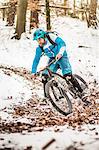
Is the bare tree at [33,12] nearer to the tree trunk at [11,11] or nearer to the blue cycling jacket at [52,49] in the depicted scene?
the tree trunk at [11,11]

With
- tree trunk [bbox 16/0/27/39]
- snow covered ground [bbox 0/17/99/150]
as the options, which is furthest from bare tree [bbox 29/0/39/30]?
tree trunk [bbox 16/0/27/39]

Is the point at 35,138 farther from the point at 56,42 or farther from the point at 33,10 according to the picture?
the point at 33,10

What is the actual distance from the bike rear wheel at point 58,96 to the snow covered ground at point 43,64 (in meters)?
1.20

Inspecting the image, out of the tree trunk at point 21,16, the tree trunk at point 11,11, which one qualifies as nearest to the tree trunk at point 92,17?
the tree trunk at point 11,11

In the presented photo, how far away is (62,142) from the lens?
4.96m

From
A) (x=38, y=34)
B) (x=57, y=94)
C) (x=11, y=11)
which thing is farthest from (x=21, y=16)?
(x=57, y=94)

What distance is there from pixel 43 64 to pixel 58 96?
7.46m

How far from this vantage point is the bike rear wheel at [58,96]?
9546mm

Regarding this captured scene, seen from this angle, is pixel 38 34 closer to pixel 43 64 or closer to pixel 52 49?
pixel 52 49

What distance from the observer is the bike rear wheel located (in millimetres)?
9546

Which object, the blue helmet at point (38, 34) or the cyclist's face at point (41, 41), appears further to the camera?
the cyclist's face at point (41, 41)

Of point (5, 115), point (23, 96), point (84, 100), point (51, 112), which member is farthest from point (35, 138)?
point (23, 96)

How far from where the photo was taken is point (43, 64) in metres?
17.0

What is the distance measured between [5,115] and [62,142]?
416 centimetres
